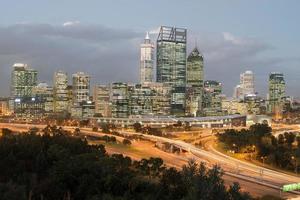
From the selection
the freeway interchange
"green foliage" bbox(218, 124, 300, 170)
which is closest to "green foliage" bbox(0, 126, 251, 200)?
the freeway interchange

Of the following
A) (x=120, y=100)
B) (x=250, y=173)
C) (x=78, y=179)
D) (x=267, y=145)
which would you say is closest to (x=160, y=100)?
(x=120, y=100)

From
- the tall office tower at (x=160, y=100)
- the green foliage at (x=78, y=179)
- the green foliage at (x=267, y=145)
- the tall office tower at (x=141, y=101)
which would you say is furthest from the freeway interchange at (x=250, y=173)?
the tall office tower at (x=160, y=100)

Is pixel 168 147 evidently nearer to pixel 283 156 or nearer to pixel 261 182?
pixel 283 156

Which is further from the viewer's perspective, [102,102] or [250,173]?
[102,102]

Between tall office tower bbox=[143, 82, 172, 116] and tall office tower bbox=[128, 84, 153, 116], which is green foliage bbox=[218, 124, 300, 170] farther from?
tall office tower bbox=[143, 82, 172, 116]

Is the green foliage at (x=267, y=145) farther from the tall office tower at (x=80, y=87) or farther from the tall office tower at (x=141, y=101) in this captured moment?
the tall office tower at (x=80, y=87)

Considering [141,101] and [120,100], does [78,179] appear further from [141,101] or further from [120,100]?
[120,100]
